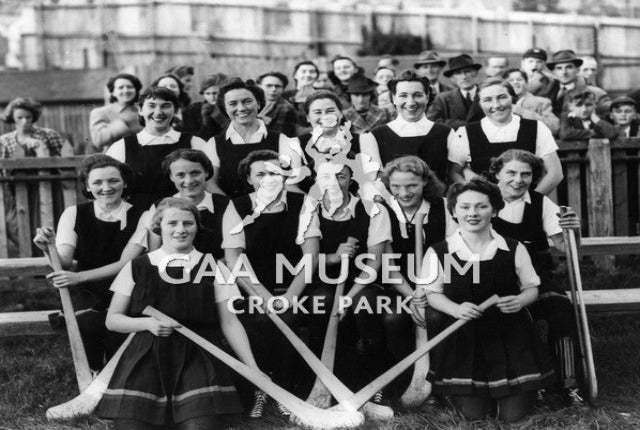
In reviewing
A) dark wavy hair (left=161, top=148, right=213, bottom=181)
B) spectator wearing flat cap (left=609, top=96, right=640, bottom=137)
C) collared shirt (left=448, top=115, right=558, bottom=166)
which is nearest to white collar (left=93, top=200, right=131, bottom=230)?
dark wavy hair (left=161, top=148, right=213, bottom=181)

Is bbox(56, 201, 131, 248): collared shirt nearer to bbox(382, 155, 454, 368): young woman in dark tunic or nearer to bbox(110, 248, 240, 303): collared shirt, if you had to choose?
bbox(110, 248, 240, 303): collared shirt

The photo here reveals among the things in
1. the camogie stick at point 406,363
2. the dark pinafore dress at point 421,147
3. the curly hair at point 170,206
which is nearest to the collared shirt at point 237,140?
the dark pinafore dress at point 421,147

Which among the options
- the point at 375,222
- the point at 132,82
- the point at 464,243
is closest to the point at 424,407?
the point at 464,243

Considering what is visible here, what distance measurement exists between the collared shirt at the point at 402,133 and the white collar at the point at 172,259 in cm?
138

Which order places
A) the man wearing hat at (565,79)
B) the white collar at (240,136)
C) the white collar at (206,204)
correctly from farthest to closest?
the man wearing hat at (565,79), the white collar at (240,136), the white collar at (206,204)

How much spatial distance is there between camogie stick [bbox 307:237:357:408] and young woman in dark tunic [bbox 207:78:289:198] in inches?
35.7

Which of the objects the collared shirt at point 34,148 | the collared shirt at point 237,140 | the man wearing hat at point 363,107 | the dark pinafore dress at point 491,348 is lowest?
the dark pinafore dress at point 491,348

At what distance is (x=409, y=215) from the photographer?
15.8ft

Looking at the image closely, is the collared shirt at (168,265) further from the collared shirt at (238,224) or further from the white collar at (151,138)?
the white collar at (151,138)

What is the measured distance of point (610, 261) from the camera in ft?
21.9

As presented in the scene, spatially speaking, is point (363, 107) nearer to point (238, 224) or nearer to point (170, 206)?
point (238, 224)

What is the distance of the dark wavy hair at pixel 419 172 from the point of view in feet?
15.4

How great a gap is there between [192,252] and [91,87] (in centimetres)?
982

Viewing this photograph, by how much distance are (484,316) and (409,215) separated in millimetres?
720
